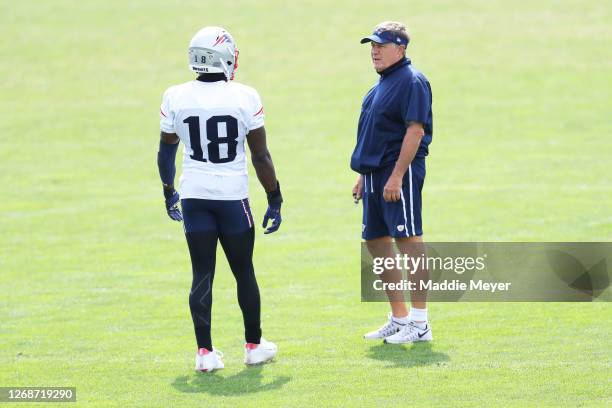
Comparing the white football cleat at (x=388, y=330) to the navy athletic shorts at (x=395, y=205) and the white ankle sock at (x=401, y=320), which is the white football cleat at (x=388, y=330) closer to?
the white ankle sock at (x=401, y=320)

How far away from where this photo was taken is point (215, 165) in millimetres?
7594

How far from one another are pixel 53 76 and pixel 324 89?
22.1 ft

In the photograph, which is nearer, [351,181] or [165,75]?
[351,181]

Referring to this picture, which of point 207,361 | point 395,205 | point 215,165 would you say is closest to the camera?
point 215,165

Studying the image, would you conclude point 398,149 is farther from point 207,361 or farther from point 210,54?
point 207,361

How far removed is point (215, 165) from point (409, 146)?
1.48 m

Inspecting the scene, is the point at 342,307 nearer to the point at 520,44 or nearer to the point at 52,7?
the point at 520,44

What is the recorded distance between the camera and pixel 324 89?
24.8 metres

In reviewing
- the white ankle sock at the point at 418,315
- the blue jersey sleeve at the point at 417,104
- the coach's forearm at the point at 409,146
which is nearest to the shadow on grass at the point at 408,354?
the white ankle sock at the point at 418,315

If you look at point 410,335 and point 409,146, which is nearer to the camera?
point 409,146

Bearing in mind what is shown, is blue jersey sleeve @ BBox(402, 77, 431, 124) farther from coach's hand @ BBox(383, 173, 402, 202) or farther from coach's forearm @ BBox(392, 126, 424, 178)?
coach's hand @ BBox(383, 173, 402, 202)

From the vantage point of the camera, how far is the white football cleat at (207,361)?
303 inches

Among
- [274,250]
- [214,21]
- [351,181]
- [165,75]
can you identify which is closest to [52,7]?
[214,21]

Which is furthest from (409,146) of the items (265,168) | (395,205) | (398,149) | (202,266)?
(202,266)
